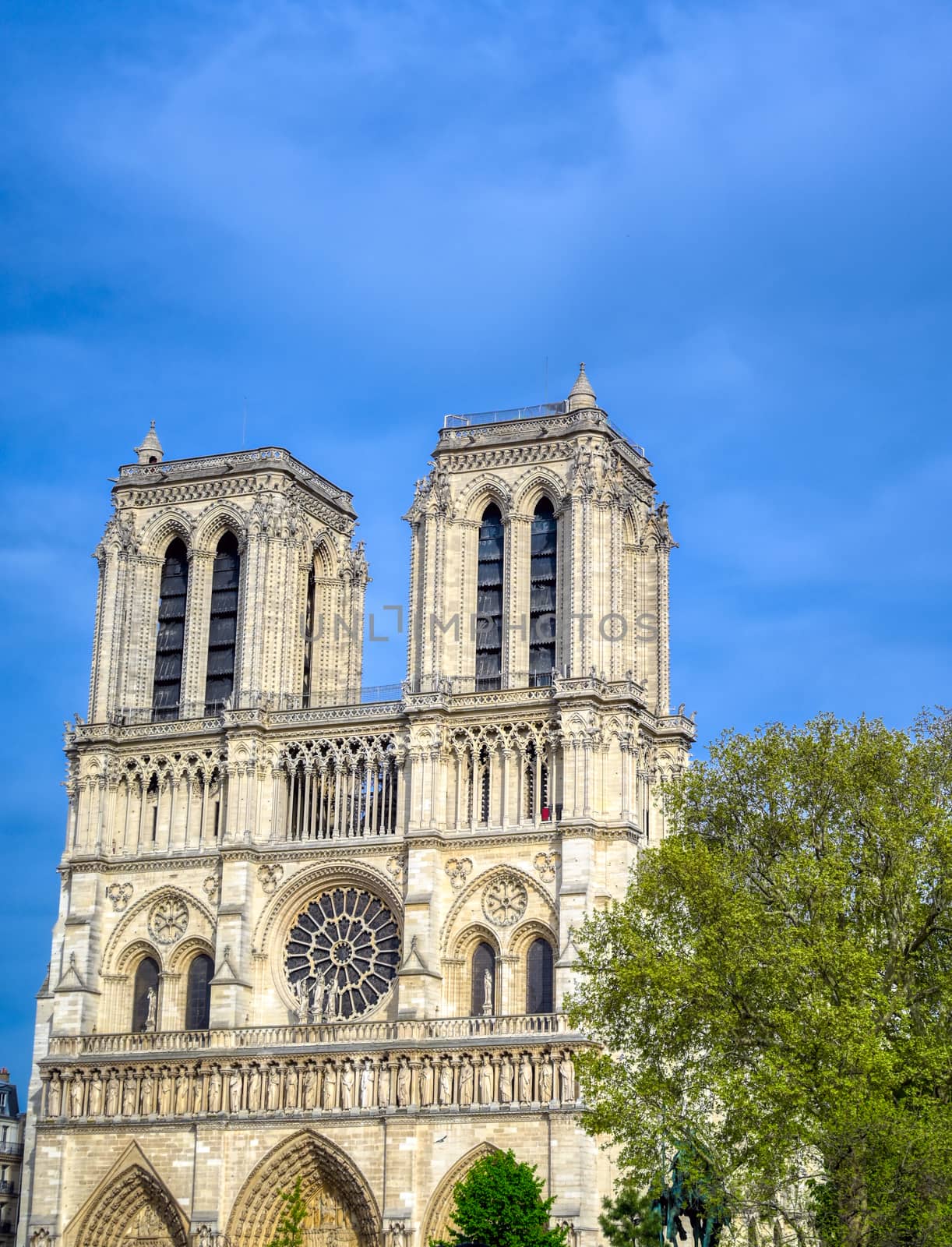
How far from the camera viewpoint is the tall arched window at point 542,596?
59.5 meters

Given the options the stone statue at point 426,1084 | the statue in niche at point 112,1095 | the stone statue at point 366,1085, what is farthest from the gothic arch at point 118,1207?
the stone statue at point 426,1084

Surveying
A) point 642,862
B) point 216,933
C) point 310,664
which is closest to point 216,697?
point 310,664

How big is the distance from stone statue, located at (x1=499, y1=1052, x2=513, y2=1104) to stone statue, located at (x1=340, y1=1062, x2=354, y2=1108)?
4.34m

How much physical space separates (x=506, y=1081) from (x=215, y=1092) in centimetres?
857

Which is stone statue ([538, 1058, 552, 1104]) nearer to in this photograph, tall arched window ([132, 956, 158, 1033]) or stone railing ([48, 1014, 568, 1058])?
stone railing ([48, 1014, 568, 1058])

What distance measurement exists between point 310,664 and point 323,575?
9.70 feet

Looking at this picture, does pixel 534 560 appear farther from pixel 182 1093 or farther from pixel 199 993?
pixel 182 1093

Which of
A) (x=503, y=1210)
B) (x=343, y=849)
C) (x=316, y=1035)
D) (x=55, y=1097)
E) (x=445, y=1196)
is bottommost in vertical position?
(x=503, y=1210)

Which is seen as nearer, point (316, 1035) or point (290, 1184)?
point (290, 1184)

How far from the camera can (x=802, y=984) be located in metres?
36.8

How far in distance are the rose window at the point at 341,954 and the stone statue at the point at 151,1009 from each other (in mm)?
4174

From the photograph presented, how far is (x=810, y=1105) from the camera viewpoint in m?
36.2

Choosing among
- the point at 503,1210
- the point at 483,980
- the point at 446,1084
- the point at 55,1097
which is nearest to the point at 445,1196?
the point at 446,1084

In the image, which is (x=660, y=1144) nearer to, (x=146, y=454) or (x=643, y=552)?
(x=643, y=552)
